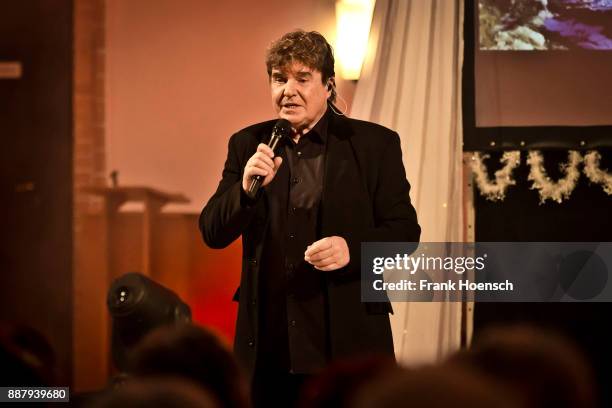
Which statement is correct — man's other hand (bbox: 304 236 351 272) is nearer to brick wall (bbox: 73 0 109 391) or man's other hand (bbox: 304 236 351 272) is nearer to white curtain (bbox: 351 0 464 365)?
white curtain (bbox: 351 0 464 365)

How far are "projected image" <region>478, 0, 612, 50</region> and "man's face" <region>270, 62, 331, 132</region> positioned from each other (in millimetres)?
1837

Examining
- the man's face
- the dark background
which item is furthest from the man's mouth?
the dark background

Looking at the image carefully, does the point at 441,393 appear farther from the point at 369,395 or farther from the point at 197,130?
the point at 197,130

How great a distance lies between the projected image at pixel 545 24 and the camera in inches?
146

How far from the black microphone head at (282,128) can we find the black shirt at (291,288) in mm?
120

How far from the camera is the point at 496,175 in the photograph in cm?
383

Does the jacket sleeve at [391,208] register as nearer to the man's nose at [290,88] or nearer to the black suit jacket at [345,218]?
the black suit jacket at [345,218]

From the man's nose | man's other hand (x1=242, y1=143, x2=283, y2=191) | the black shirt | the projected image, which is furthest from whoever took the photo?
the projected image

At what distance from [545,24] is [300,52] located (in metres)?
1.92

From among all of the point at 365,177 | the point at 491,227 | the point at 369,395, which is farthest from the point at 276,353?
the point at 491,227

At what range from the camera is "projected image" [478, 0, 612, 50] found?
370 centimetres

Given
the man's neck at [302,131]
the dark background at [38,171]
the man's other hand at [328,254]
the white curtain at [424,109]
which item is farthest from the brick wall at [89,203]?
the man's other hand at [328,254]

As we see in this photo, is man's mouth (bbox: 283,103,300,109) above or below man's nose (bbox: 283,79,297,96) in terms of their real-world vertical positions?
below

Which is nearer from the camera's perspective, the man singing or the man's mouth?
A: the man singing
